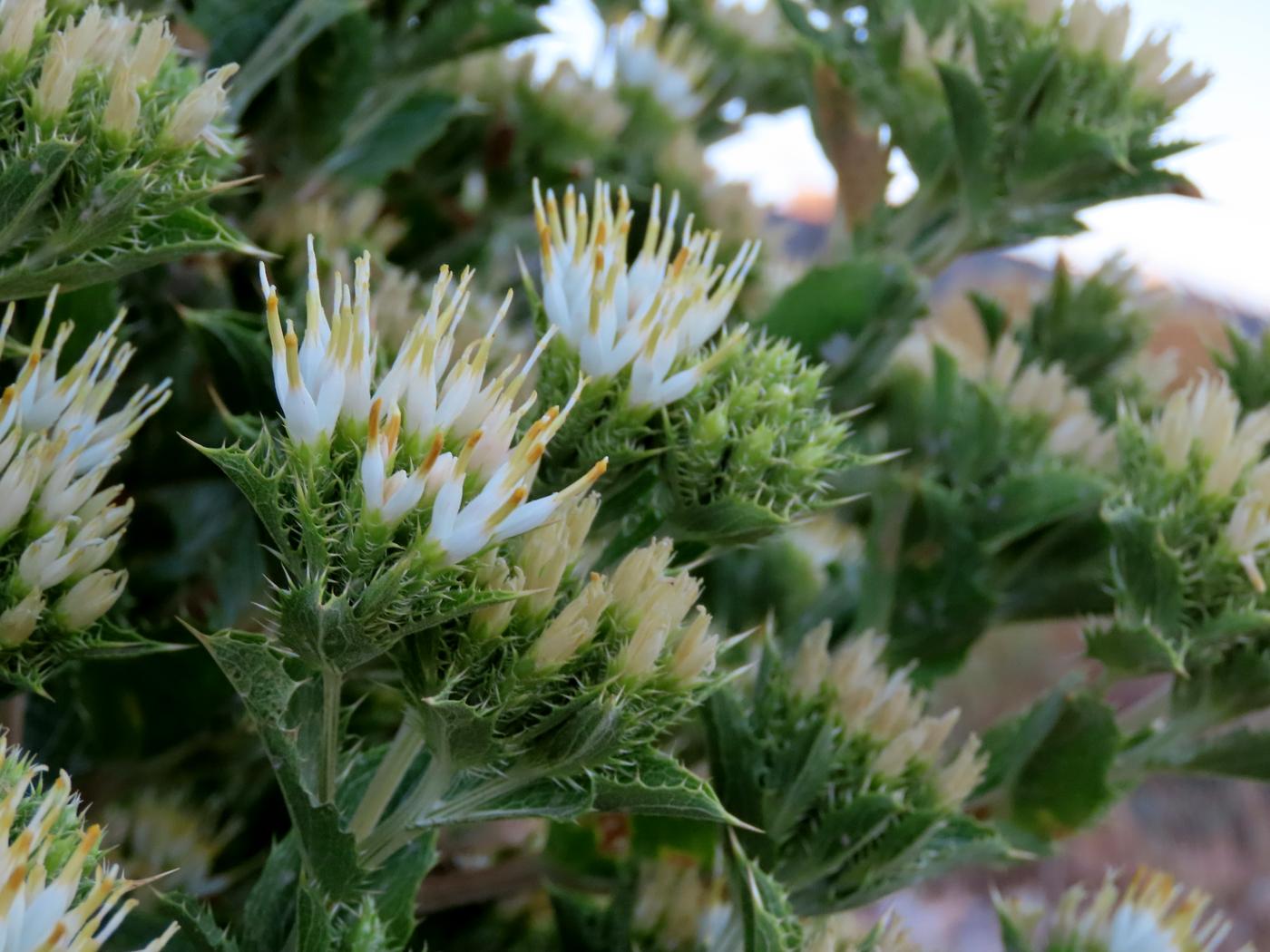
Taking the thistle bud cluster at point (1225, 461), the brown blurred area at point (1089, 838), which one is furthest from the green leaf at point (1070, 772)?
the brown blurred area at point (1089, 838)

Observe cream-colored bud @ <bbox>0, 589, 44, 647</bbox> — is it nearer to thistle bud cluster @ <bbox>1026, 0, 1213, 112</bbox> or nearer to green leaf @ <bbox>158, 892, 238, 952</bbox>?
green leaf @ <bbox>158, 892, 238, 952</bbox>

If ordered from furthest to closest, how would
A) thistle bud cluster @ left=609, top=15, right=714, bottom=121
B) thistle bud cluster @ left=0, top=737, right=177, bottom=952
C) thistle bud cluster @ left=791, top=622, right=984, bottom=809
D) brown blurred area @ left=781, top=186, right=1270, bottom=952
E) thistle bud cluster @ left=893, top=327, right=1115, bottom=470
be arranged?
brown blurred area @ left=781, top=186, right=1270, bottom=952
thistle bud cluster @ left=609, top=15, right=714, bottom=121
thistle bud cluster @ left=893, top=327, right=1115, bottom=470
thistle bud cluster @ left=791, top=622, right=984, bottom=809
thistle bud cluster @ left=0, top=737, right=177, bottom=952

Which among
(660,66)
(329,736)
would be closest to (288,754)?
(329,736)

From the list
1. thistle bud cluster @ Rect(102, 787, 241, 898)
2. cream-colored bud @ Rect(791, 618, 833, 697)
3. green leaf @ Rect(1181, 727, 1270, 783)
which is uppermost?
cream-colored bud @ Rect(791, 618, 833, 697)

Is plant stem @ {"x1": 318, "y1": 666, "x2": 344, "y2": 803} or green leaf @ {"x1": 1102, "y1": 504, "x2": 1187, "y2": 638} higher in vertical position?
green leaf @ {"x1": 1102, "y1": 504, "x2": 1187, "y2": 638}

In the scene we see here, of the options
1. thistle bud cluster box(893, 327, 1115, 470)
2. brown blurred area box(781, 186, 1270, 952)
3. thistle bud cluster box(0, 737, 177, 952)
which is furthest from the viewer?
brown blurred area box(781, 186, 1270, 952)

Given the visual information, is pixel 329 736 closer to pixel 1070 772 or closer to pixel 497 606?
pixel 497 606

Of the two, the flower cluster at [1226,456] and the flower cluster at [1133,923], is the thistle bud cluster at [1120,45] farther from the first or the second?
the flower cluster at [1133,923]

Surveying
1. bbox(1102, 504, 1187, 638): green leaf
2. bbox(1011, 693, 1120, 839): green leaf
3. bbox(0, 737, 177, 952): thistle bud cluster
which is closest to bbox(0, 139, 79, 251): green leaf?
bbox(0, 737, 177, 952): thistle bud cluster
